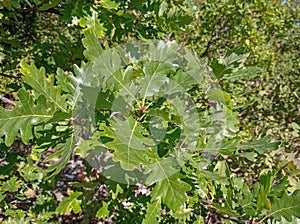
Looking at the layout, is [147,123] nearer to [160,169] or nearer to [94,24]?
[160,169]

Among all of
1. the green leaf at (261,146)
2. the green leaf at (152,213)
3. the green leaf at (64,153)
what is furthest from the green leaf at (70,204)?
the green leaf at (261,146)

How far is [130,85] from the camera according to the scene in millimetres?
1234

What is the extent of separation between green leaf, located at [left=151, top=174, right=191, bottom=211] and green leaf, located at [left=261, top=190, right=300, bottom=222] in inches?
14.3

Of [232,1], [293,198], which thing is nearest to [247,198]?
[293,198]

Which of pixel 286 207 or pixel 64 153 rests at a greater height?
pixel 64 153

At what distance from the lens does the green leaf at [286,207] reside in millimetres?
1309

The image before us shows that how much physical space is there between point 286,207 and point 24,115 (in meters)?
0.82

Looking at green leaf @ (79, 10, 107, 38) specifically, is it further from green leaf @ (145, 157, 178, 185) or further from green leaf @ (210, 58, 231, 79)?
green leaf @ (145, 157, 178, 185)

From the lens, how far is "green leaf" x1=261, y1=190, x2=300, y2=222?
4.29ft

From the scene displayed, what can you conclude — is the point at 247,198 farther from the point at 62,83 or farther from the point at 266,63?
the point at 266,63

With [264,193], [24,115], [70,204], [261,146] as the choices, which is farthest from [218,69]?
[70,204]

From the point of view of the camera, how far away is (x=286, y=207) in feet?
4.33

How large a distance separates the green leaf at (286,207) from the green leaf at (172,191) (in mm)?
363

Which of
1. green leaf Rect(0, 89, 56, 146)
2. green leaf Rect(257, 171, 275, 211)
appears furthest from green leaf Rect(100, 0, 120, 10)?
green leaf Rect(257, 171, 275, 211)
